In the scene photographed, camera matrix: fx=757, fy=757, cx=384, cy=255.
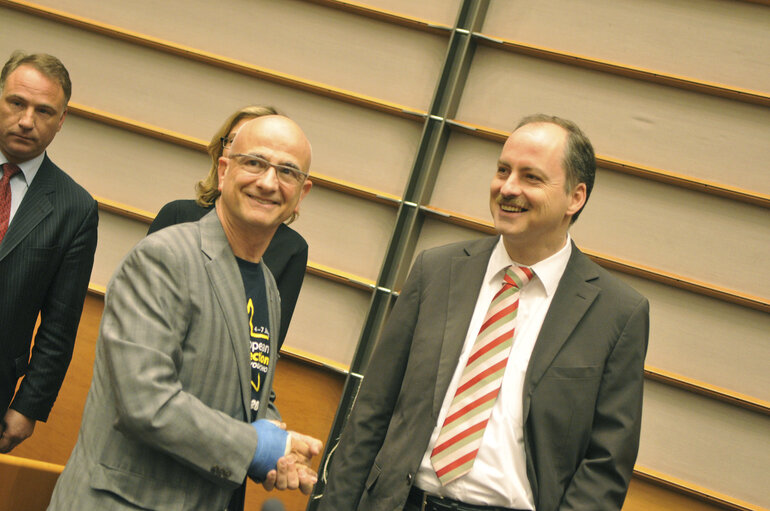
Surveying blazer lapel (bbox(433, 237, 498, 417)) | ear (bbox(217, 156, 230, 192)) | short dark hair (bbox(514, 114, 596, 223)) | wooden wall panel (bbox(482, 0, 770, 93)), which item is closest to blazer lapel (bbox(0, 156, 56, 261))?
ear (bbox(217, 156, 230, 192))

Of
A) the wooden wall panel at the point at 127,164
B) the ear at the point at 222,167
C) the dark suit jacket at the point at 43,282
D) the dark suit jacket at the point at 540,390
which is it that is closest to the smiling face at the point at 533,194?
the dark suit jacket at the point at 540,390

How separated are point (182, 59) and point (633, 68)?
88.2 inches

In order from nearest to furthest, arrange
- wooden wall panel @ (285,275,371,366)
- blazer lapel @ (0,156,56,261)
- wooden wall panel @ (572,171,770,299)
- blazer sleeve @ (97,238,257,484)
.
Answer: blazer sleeve @ (97,238,257,484) < blazer lapel @ (0,156,56,261) < wooden wall panel @ (572,171,770,299) < wooden wall panel @ (285,275,371,366)

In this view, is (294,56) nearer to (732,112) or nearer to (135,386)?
(732,112)

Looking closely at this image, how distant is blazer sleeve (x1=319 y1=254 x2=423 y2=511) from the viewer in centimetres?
211

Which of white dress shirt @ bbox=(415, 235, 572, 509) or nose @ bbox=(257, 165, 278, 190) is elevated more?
nose @ bbox=(257, 165, 278, 190)

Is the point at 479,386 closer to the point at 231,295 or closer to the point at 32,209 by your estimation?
the point at 231,295

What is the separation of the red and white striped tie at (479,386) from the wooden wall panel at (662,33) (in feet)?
6.36

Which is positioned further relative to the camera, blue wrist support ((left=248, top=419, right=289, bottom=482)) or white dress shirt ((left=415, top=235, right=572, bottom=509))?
white dress shirt ((left=415, top=235, right=572, bottom=509))

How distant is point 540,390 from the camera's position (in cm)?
190

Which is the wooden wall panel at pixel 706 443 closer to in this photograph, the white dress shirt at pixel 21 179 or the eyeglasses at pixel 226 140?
the eyeglasses at pixel 226 140

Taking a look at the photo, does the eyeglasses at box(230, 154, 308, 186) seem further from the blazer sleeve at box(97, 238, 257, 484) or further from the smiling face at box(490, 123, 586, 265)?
the smiling face at box(490, 123, 586, 265)

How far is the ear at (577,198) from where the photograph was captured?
211cm

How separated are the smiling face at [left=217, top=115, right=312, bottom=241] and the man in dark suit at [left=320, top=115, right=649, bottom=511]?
61 centimetres
